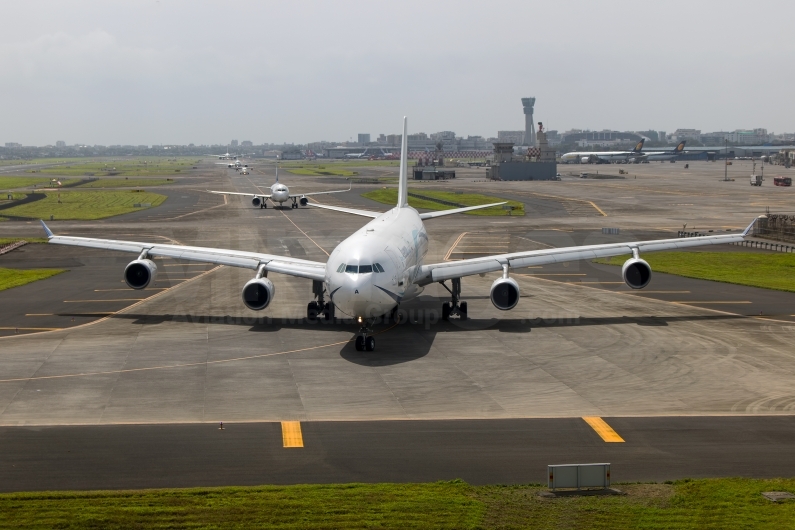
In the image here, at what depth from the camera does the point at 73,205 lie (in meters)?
132

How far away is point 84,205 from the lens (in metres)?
132

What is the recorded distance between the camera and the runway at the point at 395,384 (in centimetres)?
2378

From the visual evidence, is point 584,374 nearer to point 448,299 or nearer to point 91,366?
point 448,299

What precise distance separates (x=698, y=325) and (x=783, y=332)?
4.09 meters

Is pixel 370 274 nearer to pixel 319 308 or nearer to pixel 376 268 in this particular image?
pixel 376 268

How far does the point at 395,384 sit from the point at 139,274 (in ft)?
63.9

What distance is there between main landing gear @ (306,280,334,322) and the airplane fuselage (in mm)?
4521

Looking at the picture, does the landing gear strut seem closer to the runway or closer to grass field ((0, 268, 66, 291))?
the runway

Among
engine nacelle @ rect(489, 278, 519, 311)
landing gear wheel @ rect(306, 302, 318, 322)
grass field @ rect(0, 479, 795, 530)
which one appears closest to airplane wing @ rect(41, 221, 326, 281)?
landing gear wheel @ rect(306, 302, 318, 322)

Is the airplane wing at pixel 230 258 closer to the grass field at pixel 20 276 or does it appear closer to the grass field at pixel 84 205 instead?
the grass field at pixel 20 276

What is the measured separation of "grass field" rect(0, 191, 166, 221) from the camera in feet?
376

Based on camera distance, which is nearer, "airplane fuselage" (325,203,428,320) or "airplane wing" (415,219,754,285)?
"airplane fuselage" (325,203,428,320)

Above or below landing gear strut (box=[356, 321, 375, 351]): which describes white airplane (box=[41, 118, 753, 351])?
above

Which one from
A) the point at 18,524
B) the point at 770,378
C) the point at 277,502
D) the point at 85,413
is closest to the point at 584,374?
the point at 770,378
